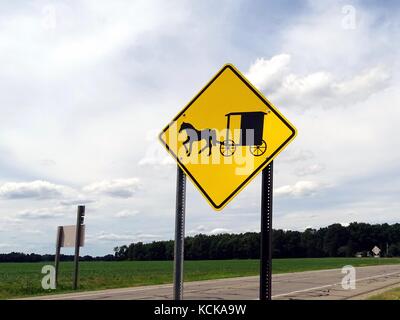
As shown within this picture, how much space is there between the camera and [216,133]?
12.6ft

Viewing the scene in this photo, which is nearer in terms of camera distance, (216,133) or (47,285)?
(216,133)

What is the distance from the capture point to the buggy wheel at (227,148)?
379cm

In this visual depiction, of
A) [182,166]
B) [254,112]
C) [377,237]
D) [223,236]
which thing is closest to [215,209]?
[182,166]

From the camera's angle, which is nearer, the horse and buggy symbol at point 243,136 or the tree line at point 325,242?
the horse and buggy symbol at point 243,136

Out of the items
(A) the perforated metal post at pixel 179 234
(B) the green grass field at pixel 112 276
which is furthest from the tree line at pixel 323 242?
(A) the perforated metal post at pixel 179 234

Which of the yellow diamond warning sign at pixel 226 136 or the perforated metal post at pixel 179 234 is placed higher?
the yellow diamond warning sign at pixel 226 136

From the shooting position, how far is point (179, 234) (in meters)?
3.88

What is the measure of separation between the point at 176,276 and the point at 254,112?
1430mm

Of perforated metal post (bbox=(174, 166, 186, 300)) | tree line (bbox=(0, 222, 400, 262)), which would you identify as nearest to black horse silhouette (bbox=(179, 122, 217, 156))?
perforated metal post (bbox=(174, 166, 186, 300))

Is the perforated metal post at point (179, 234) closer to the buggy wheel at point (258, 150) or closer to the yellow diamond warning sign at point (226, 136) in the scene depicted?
the yellow diamond warning sign at point (226, 136)

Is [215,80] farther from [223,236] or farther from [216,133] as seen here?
[223,236]

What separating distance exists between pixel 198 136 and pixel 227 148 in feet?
0.83

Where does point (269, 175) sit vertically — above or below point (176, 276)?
above
